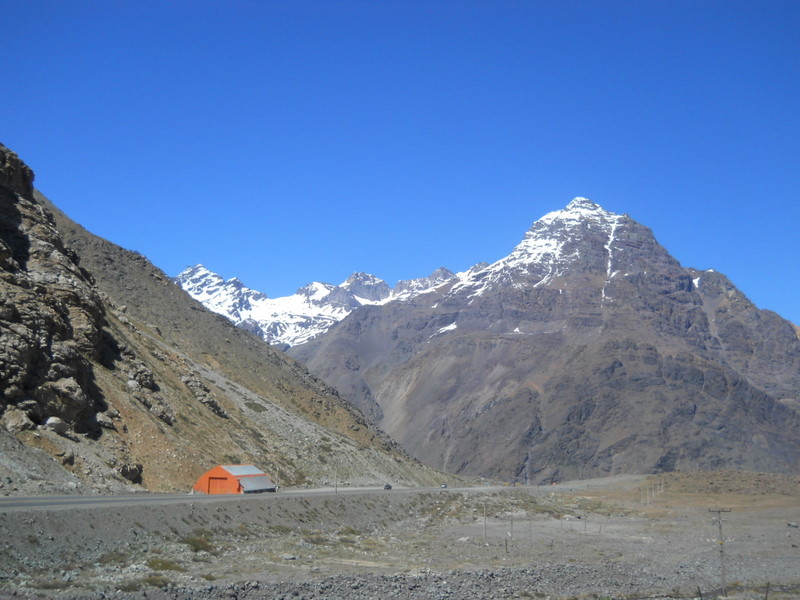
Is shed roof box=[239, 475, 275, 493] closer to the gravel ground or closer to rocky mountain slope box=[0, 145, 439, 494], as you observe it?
rocky mountain slope box=[0, 145, 439, 494]

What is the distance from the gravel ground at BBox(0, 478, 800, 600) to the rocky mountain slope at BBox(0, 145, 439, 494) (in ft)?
23.4

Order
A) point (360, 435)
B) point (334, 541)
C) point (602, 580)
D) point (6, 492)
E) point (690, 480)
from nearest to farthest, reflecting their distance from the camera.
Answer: point (6, 492) → point (602, 580) → point (334, 541) → point (360, 435) → point (690, 480)

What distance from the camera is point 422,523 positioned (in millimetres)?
62188

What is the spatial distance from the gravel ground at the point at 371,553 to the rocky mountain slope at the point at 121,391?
715 centimetres

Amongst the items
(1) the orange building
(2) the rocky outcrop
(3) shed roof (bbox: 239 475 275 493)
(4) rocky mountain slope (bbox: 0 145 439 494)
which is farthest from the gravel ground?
(2) the rocky outcrop

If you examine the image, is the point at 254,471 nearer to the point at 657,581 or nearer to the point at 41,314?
the point at 41,314

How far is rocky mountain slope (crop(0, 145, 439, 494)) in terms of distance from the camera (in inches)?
1682

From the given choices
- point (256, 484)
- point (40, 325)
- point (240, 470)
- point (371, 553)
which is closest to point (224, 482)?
point (240, 470)

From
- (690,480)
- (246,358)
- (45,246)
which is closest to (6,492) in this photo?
(45,246)

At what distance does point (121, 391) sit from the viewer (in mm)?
54188

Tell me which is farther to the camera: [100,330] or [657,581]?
[100,330]

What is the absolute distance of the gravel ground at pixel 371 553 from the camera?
28.5 m

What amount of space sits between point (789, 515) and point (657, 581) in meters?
48.3

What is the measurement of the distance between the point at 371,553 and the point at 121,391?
73.7 feet
